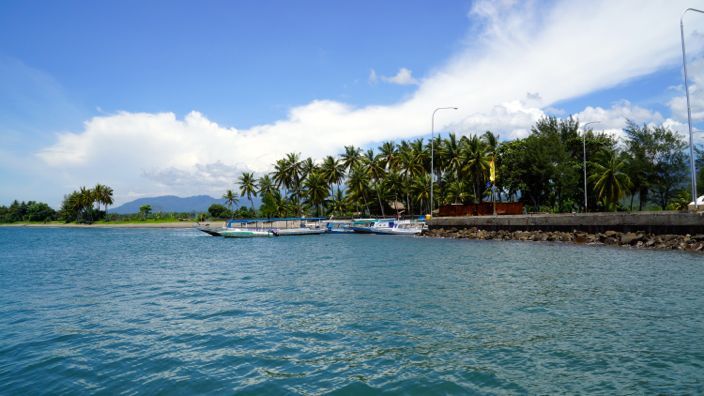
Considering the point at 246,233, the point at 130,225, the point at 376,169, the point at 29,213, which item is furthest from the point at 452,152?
the point at 29,213

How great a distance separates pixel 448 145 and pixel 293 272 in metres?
65.4

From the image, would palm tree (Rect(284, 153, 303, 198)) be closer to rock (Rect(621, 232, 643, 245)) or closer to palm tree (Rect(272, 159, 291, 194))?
palm tree (Rect(272, 159, 291, 194))

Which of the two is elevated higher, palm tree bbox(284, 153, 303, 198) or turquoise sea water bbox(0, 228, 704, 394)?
palm tree bbox(284, 153, 303, 198)

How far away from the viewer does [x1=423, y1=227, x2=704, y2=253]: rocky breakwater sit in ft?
109

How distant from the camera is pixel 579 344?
1055 centimetres

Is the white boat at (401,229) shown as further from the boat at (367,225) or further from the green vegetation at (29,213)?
the green vegetation at (29,213)

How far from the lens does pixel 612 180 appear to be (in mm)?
65750

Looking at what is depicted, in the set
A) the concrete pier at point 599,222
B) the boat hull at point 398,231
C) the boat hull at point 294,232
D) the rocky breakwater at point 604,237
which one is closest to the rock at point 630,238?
the rocky breakwater at point 604,237

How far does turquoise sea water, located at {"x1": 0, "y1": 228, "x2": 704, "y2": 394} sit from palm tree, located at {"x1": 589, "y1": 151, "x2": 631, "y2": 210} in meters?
47.4

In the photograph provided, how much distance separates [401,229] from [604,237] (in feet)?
112

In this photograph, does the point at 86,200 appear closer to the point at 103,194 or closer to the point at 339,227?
the point at 103,194

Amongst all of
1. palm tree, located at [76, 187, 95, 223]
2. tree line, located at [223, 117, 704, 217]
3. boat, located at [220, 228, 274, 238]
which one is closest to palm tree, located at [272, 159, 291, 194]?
tree line, located at [223, 117, 704, 217]

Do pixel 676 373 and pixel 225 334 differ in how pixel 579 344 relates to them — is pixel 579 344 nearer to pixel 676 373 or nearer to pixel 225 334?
pixel 676 373

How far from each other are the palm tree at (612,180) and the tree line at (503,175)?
0.13 m
